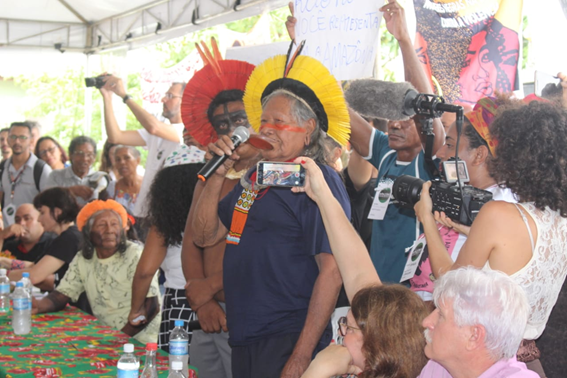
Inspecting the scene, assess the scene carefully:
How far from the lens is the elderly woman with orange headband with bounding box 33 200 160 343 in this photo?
372 centimetres

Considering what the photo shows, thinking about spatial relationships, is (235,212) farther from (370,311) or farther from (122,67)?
(122,67)

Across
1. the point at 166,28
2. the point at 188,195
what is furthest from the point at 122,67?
the point at 188,195

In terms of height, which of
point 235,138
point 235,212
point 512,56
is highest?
point 512,56

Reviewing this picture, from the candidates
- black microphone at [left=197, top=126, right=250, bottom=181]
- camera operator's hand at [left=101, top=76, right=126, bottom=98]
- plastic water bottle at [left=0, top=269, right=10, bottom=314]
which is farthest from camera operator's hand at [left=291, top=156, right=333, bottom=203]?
camera operator's hand at [left=101, top=76, right=126, bottom=98]

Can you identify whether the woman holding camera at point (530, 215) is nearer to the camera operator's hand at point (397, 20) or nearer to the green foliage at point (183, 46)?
the camera operator's hand at point (397, 20)

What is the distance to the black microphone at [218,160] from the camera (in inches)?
83.0

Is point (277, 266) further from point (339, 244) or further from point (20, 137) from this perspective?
point (20, 137)

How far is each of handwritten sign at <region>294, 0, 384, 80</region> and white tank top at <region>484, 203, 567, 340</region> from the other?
144 centimetres

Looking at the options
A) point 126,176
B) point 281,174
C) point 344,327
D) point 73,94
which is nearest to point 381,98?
point 281,174

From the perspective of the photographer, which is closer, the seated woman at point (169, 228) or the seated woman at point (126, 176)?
the seated woman at point (169, 228)

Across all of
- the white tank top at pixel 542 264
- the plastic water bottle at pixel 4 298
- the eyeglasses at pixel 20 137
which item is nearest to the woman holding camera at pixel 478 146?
the white tank top at pixel 542 264

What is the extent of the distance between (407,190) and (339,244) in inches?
18.0

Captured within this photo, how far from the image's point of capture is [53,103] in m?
16.7

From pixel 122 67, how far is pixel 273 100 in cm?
733
